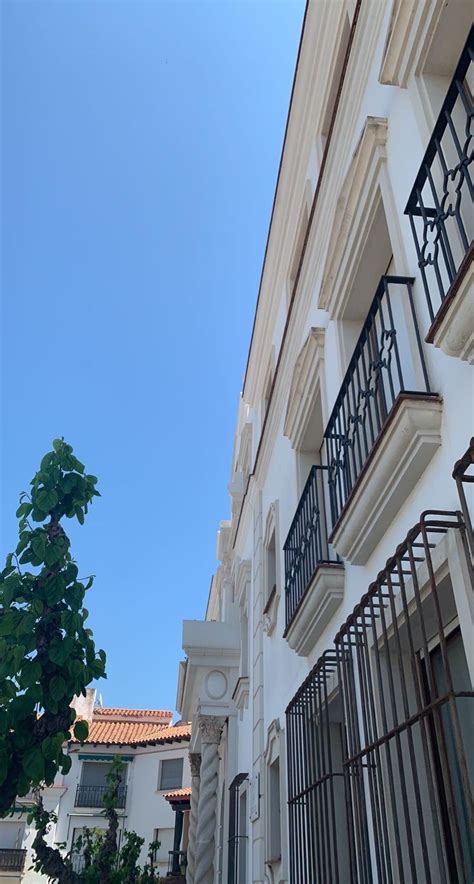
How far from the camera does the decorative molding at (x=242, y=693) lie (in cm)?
938

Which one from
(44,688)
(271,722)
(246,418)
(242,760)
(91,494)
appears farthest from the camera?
(246,418)

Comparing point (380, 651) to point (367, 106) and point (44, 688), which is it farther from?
point (367, 106)

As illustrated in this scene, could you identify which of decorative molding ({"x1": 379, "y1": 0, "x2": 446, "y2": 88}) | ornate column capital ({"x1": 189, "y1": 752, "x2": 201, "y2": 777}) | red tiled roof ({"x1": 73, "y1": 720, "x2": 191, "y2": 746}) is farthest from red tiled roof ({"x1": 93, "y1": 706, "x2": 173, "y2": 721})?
decorative molding ({"x1": 379, "y1": 0, "x2": 446, "y2": 88})

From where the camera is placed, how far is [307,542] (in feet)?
17.5

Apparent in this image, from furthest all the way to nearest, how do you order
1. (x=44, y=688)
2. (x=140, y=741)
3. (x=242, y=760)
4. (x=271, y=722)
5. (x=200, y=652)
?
1. (x=140, y=741)
2. (x=200, y=652)
3. (x=242, y=760)
4. (x=271, y=722)
5. (x=44, y=688)

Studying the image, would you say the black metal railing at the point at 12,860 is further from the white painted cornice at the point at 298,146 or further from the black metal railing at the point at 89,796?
the white painted cornice at the point at 298,146

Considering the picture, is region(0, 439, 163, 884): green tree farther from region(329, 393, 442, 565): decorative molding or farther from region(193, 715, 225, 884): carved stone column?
region(193, 715, 225, 884): carved stone column

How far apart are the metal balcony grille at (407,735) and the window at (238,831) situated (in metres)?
5.11

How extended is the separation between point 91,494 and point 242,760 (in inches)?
198

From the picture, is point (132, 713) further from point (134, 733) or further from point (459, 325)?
point (459, 325)

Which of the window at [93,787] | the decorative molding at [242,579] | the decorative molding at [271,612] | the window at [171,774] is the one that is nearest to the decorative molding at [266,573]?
the decorative molding at [271,612]

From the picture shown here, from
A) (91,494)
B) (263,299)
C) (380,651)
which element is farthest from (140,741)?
(380,651)

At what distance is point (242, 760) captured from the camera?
368 inches

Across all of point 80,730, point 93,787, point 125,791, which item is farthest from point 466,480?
point 125,791
